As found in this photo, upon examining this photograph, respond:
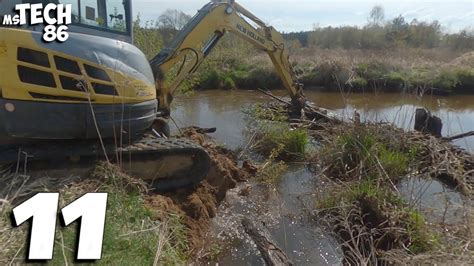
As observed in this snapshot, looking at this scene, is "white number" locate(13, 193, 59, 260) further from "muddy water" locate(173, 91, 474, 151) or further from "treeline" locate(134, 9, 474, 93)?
"treeline" locate(134, 9, 474, 93)

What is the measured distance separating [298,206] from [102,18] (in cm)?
346

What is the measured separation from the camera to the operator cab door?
4125 mm

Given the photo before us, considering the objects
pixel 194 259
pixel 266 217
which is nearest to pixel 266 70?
pixel 266 217

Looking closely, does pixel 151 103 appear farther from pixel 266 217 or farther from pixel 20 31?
pixel 266 217

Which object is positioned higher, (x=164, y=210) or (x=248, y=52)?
(x=248, y=52)

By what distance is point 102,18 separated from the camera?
457 centimetres

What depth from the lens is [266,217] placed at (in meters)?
4.41

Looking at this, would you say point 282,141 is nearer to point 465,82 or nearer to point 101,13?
point 101,13

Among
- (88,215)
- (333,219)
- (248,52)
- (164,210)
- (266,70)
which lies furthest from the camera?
(248,52)

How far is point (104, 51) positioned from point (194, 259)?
2.24 m

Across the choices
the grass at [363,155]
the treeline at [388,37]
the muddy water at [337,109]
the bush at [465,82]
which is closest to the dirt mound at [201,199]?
the grass at [363,155]

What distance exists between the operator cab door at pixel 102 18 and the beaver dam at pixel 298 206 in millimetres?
1708

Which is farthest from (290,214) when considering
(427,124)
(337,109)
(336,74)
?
(336,74)

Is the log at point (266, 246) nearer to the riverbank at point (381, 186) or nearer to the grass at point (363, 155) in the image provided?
the riverbank at point (381, 186)
